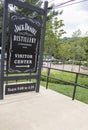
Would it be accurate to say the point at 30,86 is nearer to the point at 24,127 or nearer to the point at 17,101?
the point at 17,101

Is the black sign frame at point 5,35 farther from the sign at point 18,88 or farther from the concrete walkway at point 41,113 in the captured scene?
the concrete walkway at point 41,113

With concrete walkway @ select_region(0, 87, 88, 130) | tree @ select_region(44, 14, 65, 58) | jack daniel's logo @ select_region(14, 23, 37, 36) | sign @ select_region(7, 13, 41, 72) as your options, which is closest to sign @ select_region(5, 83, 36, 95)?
concrete walkway @ select_region(0, 87, 88, 130)

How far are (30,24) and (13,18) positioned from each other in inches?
21.0

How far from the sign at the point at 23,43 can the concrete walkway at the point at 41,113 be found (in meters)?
0.81

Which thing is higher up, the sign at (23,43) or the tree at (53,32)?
the tree at (53,32)

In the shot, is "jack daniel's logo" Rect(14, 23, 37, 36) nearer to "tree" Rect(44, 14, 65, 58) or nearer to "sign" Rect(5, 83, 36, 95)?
"sign" Rect(5, 83, 36, 95)

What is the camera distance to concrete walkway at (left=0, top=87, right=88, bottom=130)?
2.97 meters

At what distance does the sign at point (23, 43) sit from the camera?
13.6 feet

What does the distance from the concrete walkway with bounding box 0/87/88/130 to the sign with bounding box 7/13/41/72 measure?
0.81 meters

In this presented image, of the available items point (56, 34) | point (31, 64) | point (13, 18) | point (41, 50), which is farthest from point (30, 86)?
point (56, 34)

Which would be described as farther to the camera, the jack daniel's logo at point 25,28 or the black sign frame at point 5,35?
the jack daniel's logo at point 25,28

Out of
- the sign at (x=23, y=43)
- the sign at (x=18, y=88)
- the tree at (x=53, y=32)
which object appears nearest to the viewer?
the sign at (x=23, y=43)

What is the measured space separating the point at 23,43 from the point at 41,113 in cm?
188

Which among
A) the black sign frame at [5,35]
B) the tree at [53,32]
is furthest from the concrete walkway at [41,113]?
the tree at [53,32]
